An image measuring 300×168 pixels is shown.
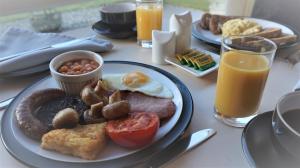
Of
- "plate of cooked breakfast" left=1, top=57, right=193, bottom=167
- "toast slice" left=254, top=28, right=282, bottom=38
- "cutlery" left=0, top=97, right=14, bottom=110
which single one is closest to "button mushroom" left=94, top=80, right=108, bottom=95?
"plate of cooked breakfast" left=1, top=57, right=193, bottom=167

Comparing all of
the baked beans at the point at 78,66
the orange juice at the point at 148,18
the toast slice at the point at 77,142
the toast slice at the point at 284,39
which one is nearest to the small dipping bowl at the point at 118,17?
the orange juice at the point at 148,18

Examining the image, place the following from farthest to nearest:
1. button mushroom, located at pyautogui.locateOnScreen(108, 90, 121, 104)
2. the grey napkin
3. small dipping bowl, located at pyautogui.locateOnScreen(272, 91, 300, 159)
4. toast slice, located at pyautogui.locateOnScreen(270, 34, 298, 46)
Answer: toast slice, located at pyautogui.locateOnScreen(270, 34, 298, 46) < the grey napkin < button mushroom, located at pyautogui.locateOnScreen(108, 90, 121, 104) < small dipping bowl, located at pyautogui.locateOnScreen(272, 91, 300, 159)

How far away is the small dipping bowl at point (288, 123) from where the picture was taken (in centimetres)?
57

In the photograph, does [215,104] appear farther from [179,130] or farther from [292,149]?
[292,149]

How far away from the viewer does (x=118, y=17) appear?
4.41 feet

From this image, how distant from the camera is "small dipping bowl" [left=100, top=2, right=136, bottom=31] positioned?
52.8 inches

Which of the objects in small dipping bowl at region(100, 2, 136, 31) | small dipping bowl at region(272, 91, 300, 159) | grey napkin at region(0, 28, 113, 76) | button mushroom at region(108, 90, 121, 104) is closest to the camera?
small dipping bowl at region(272, 91, 300, 159)

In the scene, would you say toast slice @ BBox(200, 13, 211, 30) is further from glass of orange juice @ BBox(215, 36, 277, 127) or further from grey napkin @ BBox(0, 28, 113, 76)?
glass of orange juice @ BBox(215, 36, 277, 127)

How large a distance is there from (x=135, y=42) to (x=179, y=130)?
0.73 m

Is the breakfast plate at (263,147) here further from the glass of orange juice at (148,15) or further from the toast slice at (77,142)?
the glass of orange juice at (148,15)

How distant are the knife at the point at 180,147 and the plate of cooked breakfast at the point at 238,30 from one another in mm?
583

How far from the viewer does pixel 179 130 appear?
2.39 feet

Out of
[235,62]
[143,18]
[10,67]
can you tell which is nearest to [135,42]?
[143,18]

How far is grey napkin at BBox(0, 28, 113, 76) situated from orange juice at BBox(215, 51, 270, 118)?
2.09ft
